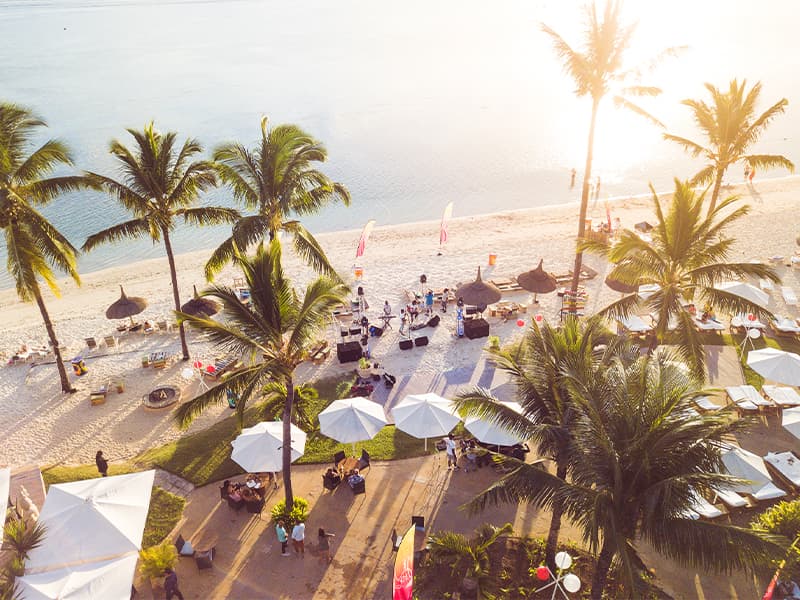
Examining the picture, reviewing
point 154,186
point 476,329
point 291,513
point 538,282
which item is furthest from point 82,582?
point 538,282

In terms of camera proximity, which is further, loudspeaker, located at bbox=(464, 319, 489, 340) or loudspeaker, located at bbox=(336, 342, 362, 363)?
loudspeaker, located at bbox=(464, 319, 489, 340)

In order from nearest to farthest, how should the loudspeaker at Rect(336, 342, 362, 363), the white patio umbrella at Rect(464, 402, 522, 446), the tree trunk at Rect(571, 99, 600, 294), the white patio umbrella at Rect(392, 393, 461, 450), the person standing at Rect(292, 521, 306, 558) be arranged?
the person standing at Rect(292, 521, 306, 558) < the white patio umbrella at Rect(464, 402, 522, 446) < the white patio umbrella at Rect(392, 393, 461, 450) < the tree trunk at Rect(571, 99, 600, 294) < the loudspeaker at Rect(336, 342, 362, 363)

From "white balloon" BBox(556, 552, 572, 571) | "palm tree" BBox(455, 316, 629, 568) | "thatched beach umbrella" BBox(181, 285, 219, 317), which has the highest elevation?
"palm tree" BBox(455, 316, 629, 568)

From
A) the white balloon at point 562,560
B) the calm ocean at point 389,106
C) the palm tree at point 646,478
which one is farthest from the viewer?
the calm ocean at point 389,106

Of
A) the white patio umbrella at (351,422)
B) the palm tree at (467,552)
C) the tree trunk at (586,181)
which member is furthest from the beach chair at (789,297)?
the white patio umbrella at (351,422)

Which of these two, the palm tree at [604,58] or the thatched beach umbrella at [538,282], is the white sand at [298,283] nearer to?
the thatched beach umbrella at [538,282]

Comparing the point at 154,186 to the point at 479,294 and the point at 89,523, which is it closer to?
the point at 89,523

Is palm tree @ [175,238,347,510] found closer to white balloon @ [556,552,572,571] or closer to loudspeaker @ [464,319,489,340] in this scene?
white balloon @ [556,552,572,571]

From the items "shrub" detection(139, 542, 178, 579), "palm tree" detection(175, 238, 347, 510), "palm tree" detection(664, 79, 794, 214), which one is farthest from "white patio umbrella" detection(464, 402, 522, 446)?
"palm tree" detection(664, 79, 794, 214)
